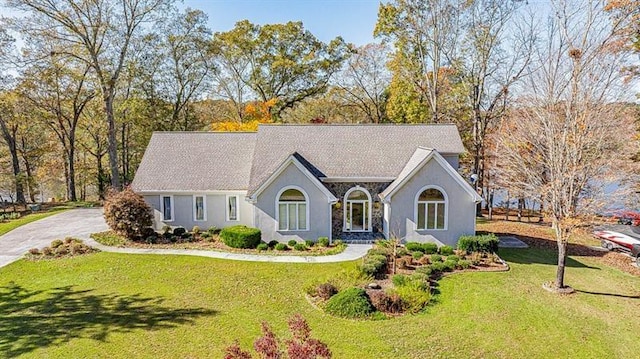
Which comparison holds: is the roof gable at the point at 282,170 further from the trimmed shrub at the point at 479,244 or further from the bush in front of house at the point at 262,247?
the trimmed shrub at the point at 479,244

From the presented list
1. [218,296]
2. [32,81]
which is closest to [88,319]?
[218,296]

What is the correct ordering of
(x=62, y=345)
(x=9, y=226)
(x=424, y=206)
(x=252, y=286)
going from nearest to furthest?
(x=62, y=345) → (x=252, y=286) → (x=424, y=206) → (x=9, y=226)

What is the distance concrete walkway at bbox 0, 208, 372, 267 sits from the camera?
1759cm

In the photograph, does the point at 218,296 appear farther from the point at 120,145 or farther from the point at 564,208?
the point at 120,145

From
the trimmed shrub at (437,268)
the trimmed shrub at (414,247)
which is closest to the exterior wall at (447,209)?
the trimmed shrub at (414,247)

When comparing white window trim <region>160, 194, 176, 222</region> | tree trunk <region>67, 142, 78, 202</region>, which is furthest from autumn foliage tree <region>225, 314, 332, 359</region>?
tree trunk <region>67, 142, 78, 202</region>

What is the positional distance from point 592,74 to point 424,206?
30.5 feet

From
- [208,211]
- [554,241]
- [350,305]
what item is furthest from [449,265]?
[208,211]

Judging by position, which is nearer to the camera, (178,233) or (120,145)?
(178,233)

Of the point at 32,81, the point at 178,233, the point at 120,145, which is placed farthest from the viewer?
the point at 120,145

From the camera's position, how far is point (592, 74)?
13.1 m

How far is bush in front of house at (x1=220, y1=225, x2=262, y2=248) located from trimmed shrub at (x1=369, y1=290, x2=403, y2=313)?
848 cm

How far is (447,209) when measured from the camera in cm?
1944

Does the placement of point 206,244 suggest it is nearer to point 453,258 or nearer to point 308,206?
point 308,206
